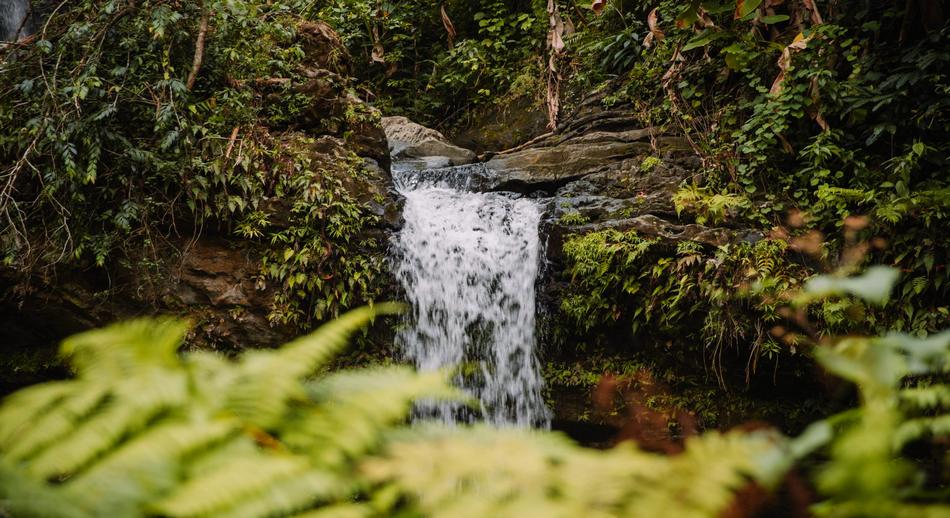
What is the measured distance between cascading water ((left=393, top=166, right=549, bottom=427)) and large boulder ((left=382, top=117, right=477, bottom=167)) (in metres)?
2.77

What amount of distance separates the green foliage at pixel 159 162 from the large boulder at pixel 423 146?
3118 millimetres

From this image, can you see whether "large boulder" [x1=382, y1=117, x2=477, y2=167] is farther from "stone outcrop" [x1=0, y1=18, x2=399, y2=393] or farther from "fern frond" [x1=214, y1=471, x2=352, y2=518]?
"fern frond" [x1=214, y1=471, x2=352, y2=518]

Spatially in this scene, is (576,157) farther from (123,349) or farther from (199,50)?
(123,349)

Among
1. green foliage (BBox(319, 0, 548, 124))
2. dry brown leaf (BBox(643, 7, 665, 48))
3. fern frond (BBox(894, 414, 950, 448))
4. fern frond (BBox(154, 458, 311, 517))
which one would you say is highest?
green foliage (BBox(319, 0, 548, 124))

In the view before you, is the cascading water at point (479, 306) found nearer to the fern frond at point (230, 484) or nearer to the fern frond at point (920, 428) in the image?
the fern frond at point (920, 428)

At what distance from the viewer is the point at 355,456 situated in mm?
1221

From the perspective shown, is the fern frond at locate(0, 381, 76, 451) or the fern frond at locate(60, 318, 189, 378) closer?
the fern frond at locate(0, 381, 76, 451)

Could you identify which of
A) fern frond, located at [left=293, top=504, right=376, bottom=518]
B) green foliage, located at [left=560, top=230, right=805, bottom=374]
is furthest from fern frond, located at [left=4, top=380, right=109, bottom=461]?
green foliage, located at [left=560, top=230, right=805, bottom=374]

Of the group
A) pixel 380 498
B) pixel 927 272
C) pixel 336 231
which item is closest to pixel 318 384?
pixel 380 498

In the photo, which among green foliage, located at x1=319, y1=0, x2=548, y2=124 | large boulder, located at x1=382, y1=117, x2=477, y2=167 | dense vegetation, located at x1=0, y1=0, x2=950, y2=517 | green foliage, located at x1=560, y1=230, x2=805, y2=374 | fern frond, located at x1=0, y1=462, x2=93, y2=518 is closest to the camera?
fern frond, located at x1=0, y1=462, x2=93, y2=518

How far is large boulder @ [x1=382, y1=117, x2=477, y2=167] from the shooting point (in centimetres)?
924

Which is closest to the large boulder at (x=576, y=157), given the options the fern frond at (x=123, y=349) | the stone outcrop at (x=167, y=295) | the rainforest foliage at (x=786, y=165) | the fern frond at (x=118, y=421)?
the rainforest foliage at (x=786, y=165)

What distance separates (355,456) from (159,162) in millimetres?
5210

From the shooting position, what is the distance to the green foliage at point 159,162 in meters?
5.07
